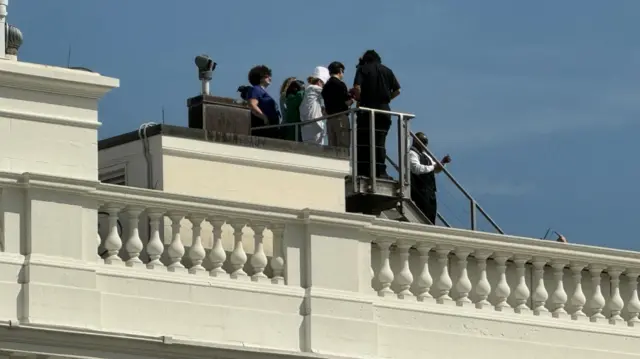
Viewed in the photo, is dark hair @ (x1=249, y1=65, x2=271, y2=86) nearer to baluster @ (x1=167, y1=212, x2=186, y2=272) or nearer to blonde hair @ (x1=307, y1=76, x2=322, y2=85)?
blonde hair @ (x1=307, y1=76, x2=322, y2=85)

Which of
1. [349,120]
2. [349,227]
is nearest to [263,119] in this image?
[349,120]

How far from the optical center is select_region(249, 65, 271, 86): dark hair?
34.9 m

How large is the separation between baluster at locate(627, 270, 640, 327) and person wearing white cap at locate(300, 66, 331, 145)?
361 cm

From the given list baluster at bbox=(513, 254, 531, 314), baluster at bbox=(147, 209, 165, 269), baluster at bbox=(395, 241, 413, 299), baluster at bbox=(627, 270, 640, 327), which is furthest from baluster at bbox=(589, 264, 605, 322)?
baluster at bbox=(147, 209, 165, 269)

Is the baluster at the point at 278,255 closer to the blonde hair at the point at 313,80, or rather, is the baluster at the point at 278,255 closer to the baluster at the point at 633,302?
the blonde hair at the point at 313,80

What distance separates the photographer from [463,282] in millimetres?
32594

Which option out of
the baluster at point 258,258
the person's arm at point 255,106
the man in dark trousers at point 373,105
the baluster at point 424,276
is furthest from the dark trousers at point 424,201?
the baluster at point 258,258

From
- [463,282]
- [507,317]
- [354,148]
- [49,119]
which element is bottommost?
[507,317]

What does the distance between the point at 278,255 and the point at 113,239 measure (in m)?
1.86

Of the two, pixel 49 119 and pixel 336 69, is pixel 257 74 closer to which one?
pixel 336 69

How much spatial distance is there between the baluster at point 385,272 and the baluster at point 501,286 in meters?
1.25

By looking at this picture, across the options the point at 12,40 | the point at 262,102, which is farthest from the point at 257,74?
the point at 12,40

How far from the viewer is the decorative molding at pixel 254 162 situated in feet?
107

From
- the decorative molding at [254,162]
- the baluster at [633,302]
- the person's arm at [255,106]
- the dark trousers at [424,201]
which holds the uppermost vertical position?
the person's arm at [255,106]
